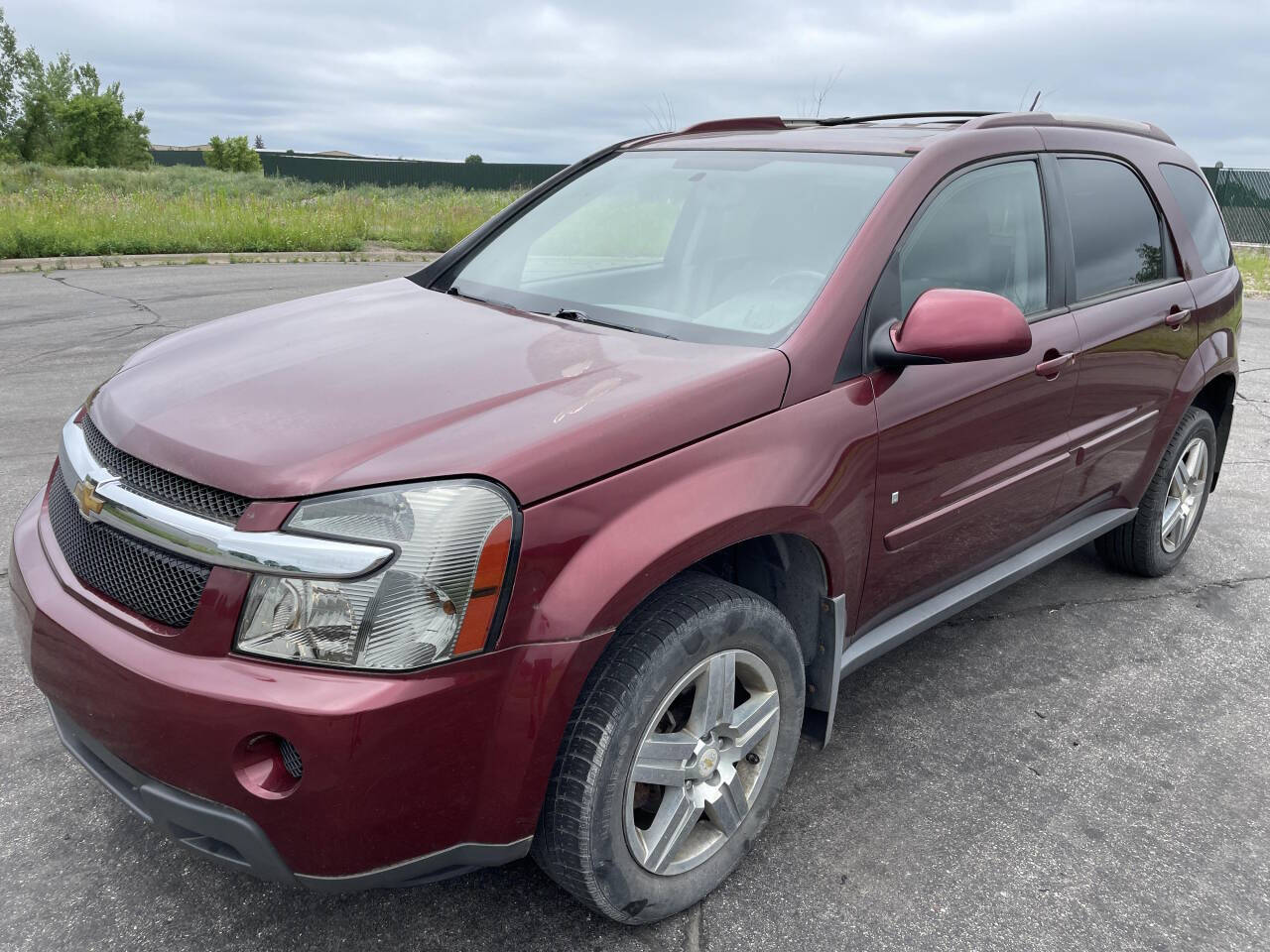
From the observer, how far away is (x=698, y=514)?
6.62 ft

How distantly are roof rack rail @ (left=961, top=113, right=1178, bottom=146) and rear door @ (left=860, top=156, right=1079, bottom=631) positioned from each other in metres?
0.13

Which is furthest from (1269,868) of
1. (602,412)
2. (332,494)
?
(332,494)

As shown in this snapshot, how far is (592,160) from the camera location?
368cm

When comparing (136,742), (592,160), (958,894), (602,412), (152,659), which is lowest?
(958,894)

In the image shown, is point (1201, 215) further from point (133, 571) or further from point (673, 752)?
point (133, 571)

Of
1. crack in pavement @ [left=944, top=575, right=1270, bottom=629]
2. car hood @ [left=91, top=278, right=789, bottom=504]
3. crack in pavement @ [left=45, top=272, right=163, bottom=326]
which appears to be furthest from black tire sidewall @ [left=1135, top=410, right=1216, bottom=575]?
crack in pavement @ [left=45, top=272, right=163, bottom=326]

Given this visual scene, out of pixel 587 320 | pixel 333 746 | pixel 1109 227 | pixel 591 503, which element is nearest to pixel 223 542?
pixel 333 746

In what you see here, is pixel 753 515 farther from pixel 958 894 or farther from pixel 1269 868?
pixel 1269 868

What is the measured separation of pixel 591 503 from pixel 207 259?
14.5 m

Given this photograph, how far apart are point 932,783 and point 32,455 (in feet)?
15.6

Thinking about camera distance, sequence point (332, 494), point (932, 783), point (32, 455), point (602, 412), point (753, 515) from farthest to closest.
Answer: point (32, 455)
point (932, 783)
point (753, 515)
point (602, 412)
point (332, 494)

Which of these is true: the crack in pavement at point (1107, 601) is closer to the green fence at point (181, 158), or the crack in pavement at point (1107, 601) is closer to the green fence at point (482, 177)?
the green fence at point (482, 177)

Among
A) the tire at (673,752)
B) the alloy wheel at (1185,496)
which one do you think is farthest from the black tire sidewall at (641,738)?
the alloy wheel at (1185,496)

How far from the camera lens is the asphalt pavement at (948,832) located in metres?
2.21
